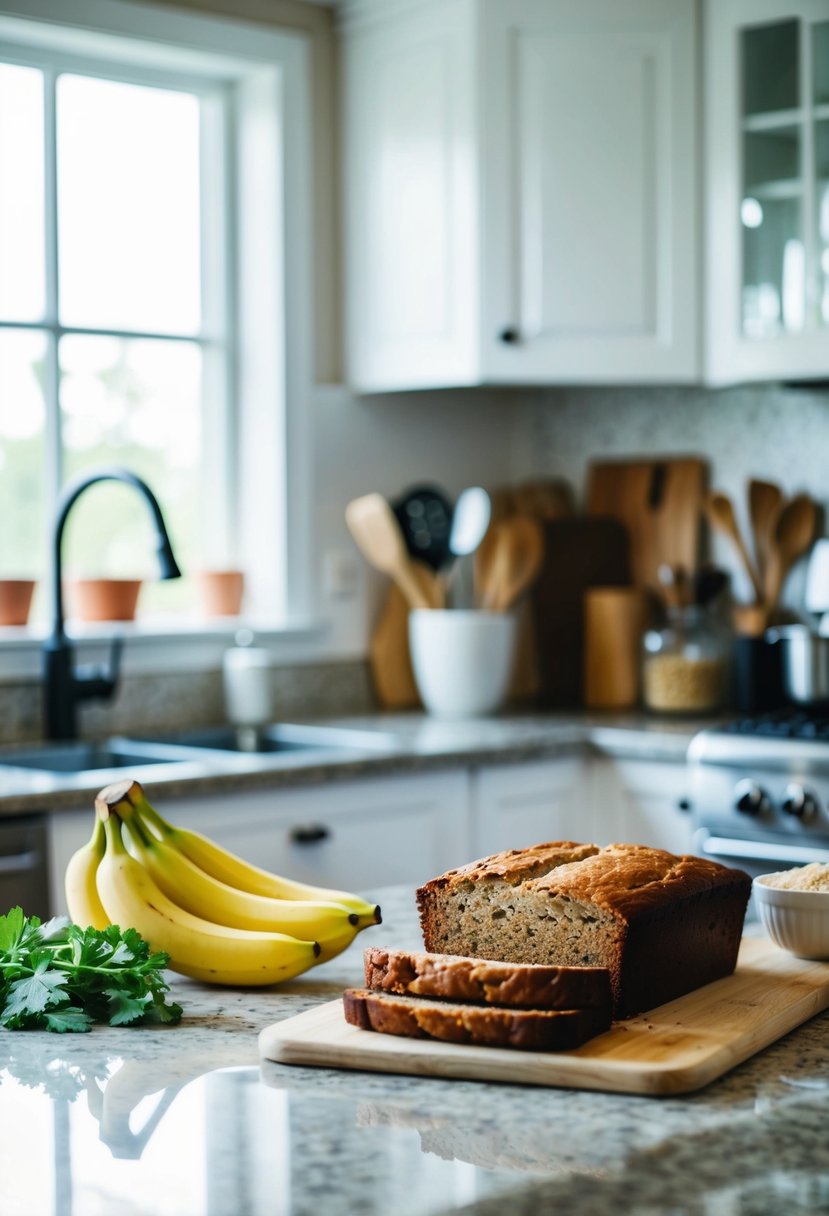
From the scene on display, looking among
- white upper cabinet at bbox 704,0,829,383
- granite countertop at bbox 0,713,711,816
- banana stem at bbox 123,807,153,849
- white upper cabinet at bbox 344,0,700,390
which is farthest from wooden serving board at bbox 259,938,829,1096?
white upper cabinet at bbox 344,0,700,390

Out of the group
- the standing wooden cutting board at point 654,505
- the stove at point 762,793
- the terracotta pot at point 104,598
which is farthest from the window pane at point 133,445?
the stove at point 762,793

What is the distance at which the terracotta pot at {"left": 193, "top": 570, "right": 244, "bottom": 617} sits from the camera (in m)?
3.54

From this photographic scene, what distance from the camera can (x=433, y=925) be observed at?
1.32m

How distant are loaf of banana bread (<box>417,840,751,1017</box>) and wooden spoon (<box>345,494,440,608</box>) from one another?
2.27 meters

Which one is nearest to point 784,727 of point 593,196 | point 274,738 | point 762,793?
point 762,793

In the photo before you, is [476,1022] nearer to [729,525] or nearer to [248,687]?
[248,687]

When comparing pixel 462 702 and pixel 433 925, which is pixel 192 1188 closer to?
pixel 433 925

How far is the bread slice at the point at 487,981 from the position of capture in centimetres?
116

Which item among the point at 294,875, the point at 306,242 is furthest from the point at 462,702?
the point at 306,242

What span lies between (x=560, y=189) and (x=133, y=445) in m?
1.08

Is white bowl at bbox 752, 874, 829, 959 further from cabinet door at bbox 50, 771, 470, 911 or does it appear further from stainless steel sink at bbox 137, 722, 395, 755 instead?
stainless steel sink at bbox 137, 722, 395, 755

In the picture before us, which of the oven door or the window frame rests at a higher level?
the window frame

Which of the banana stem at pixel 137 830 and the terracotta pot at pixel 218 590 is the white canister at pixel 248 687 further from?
the banana stem at pixel 137 830

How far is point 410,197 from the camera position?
3.55 m
